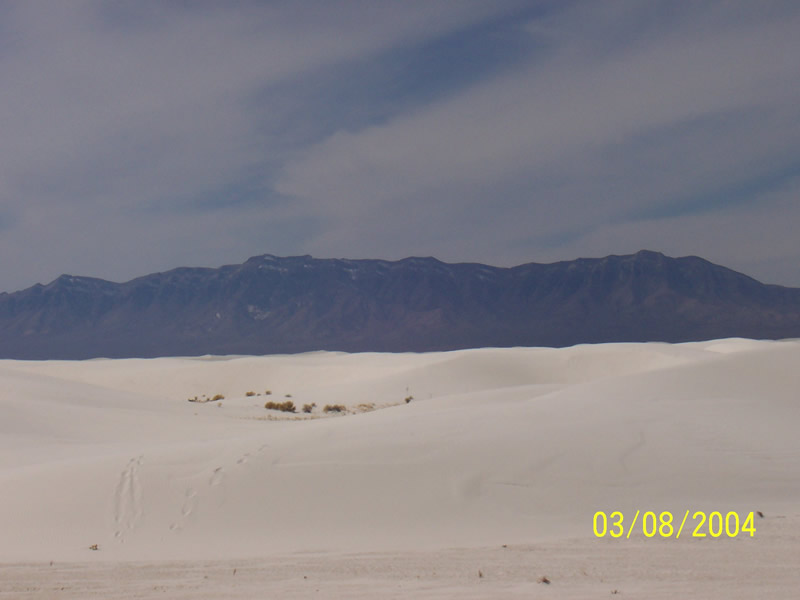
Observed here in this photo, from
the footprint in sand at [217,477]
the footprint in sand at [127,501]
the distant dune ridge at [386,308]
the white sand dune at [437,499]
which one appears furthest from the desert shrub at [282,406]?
the distant dune ridge at [386,308]

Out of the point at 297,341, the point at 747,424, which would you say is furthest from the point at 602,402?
the point at 297,341

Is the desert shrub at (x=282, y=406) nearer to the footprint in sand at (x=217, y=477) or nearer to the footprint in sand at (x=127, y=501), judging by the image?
the footprint in sand at (x=127, y=501)

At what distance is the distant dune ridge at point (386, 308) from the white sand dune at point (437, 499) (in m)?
109

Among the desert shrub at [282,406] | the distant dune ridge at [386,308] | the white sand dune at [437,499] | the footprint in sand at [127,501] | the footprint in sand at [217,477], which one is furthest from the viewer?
the distant dune ridge at [386,308]

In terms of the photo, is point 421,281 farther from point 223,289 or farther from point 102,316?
point 102,316

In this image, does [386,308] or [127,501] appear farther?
[386,308]

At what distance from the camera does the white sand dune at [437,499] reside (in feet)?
19.5

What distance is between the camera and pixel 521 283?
16512 cm

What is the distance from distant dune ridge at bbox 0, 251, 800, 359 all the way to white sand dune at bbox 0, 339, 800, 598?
109275 millimetres
